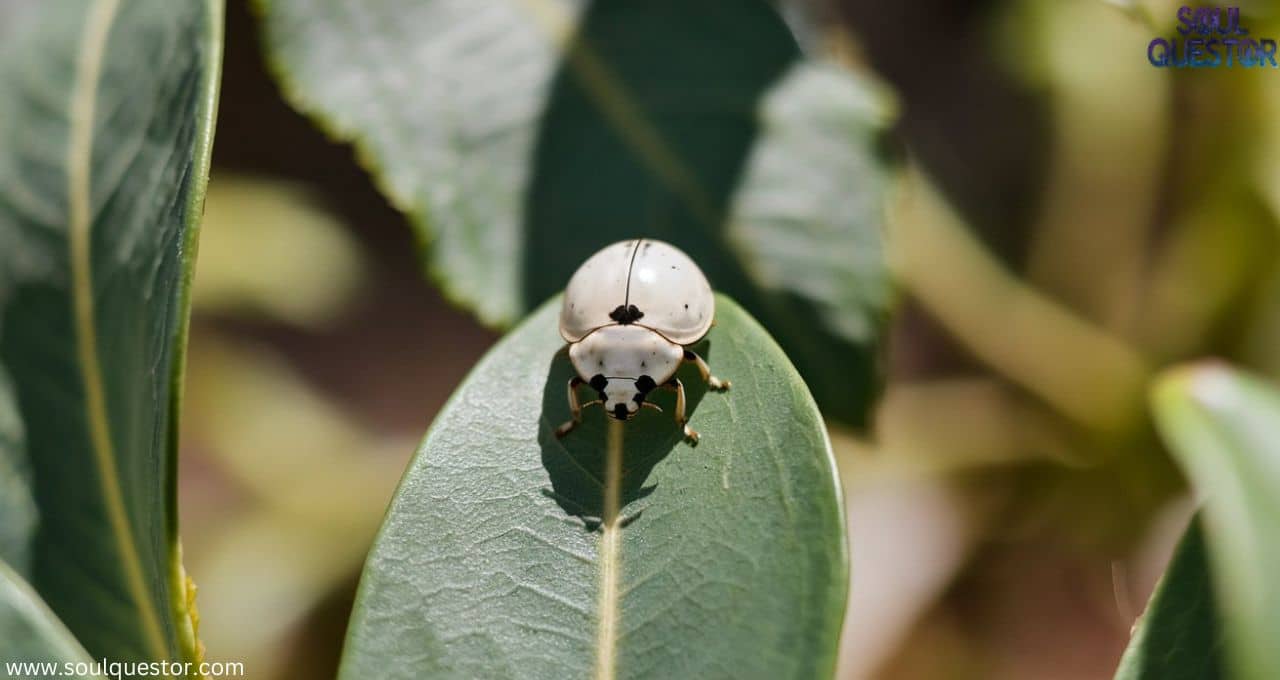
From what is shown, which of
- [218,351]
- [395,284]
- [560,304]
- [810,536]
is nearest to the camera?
[810,536]

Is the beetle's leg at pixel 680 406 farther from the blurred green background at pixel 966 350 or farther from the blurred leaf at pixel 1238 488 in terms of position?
the blurred green background at pixel 966 350

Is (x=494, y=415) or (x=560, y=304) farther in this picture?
(x=560, y=304)

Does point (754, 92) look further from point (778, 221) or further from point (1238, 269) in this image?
point (1238, 269)

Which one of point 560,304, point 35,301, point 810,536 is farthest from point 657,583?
point 35,301

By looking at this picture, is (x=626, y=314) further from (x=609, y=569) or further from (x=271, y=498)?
(x=271, y=498)

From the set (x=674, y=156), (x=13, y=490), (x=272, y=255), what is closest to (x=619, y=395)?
(x=674, y=156)

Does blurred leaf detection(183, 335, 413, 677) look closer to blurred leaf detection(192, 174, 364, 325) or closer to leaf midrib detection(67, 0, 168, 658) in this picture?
blurred leaf detection(192, 174, 364, 325)

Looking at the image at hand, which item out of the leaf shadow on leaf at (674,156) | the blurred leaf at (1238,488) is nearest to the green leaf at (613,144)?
the leaf shadow on leaf at (674,156)
